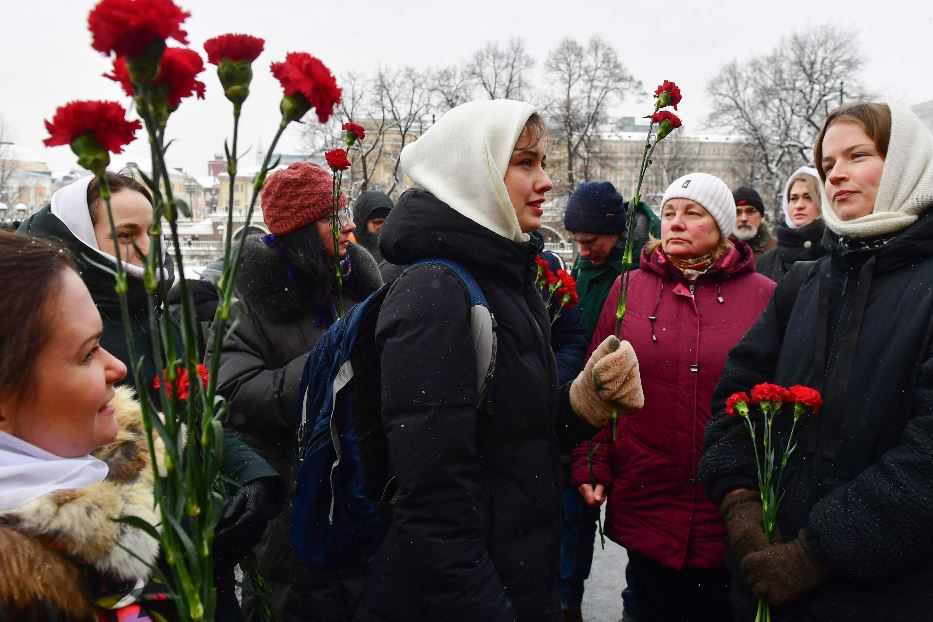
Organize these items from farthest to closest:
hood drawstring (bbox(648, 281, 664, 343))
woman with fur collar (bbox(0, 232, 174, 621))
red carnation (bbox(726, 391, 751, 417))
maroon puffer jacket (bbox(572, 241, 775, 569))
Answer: hood drawstring (bbox(648, 281, 664, 343)), maroon puffer jacket (bbox(572, 241, 775, 569)), red carnation (bbox(726, 391, 751, 417)), woman with fur collar (bbox(0, 232, 174, 621))

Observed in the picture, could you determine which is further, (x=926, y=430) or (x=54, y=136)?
(x=926, y=430)

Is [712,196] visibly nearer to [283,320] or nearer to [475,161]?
[475,161]

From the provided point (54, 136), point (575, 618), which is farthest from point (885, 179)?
point (575, 618)

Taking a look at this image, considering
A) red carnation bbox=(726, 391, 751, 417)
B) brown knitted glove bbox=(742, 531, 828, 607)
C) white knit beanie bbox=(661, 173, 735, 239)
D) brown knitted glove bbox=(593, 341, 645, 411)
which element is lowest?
brown knitted glove bbox=(742, 531, 828, 607)

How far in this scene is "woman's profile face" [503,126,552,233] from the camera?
2.05 metres

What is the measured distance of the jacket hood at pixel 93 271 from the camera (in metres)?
2.37

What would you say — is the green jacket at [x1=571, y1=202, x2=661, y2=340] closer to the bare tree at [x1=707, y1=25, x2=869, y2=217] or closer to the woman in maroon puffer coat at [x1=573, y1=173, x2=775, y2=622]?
the woman in maroon puffer coat at [x1=573, y1=173, x2=775, y2=622]

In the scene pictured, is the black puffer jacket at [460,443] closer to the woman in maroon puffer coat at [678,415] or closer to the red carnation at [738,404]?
the red carnation at [738,404]

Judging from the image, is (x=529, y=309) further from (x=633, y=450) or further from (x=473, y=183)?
(x=633, y=450)

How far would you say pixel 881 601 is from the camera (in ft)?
6.13

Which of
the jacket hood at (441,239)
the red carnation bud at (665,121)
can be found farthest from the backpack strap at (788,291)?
the jacket hood at (441,239)

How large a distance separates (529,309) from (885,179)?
1.09 metres

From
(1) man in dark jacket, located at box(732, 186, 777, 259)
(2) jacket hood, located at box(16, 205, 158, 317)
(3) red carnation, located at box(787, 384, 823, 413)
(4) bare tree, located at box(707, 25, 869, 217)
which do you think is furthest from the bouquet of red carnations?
(4) bare tree, located at box(707, 25, 869, 217)

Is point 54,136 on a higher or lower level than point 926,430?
higher
